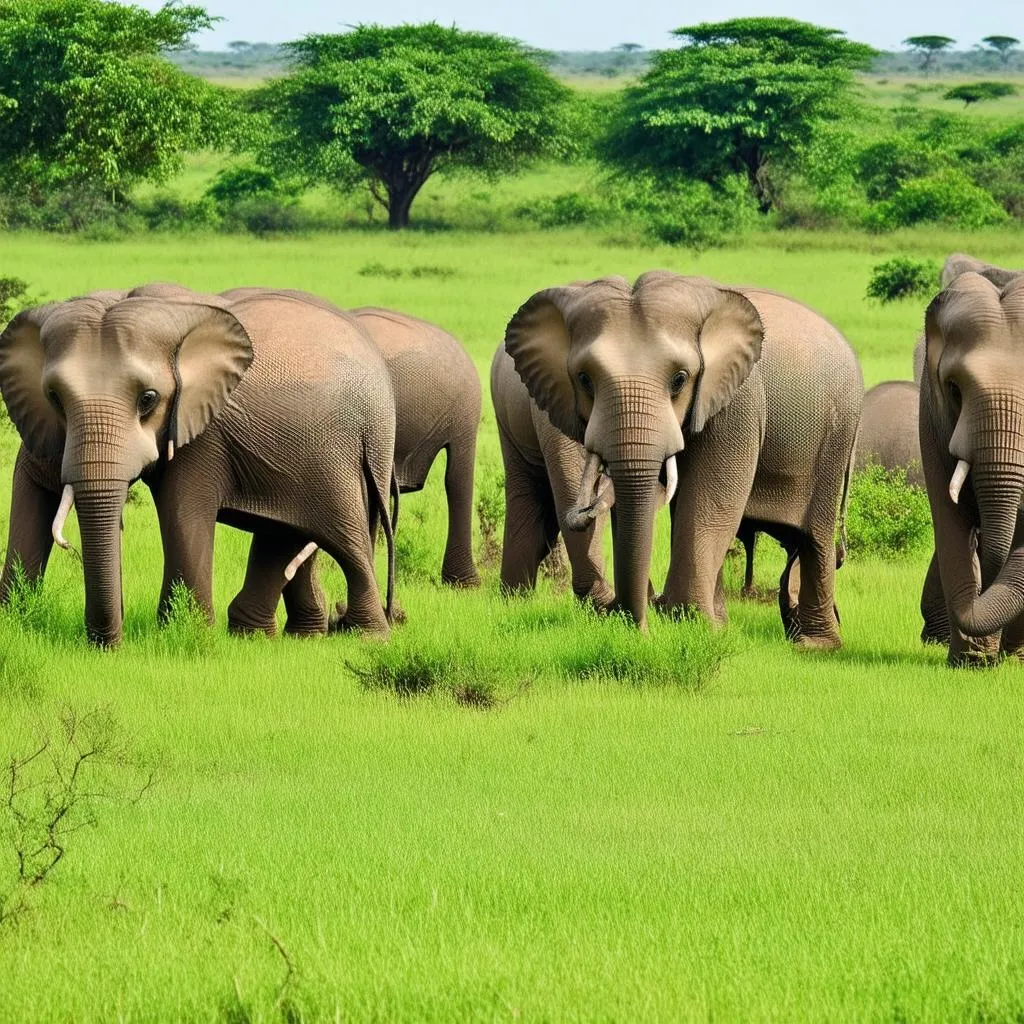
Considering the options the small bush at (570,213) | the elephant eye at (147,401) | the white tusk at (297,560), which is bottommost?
the small bush at (570,213)

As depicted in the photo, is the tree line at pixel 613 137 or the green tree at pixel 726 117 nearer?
the tree line at pixel 613 137

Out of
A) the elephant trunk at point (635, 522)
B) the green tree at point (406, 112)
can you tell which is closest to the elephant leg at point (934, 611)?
the elephant trunk at point (635, 522)

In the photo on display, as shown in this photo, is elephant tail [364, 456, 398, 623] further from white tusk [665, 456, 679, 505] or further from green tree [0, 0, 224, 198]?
green tree [0, 0, 224, 198]

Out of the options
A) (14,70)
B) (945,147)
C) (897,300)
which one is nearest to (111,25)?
(14,70)

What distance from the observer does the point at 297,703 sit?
857 centimetres

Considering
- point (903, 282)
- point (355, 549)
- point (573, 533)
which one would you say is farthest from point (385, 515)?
point (903, 282)

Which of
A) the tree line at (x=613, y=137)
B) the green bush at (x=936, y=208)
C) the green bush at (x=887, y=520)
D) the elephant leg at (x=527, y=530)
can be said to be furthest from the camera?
the tree line at (x=613, y=137)

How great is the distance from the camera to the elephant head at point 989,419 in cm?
912

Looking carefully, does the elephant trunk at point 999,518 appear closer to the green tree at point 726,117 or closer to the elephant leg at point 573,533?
the elephant leg at point 573,533

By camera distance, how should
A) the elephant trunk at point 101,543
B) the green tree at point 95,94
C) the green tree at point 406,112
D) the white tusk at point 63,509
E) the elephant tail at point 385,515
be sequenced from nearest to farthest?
the elephant trunk at point 101,543, the white tusk at point 63,509, the elephant tail at point 385,515, the green tree at point 95,94, the green tree at point 406,112

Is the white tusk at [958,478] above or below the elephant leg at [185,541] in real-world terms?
above

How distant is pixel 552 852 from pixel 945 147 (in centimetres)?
5027

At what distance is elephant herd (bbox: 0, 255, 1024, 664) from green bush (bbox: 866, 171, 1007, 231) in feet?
115

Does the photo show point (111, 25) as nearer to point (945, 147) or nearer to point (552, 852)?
point (552, 852)
